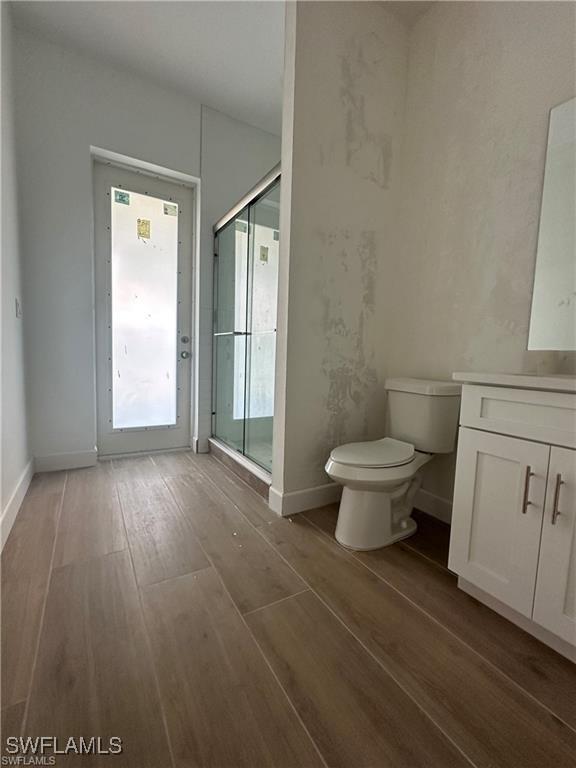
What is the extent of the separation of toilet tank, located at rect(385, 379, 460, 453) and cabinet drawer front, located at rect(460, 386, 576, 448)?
37cm

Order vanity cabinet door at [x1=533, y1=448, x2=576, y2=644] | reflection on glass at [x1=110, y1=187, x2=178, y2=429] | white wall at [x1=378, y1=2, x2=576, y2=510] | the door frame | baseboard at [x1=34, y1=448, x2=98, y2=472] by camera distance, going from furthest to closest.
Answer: reflection on glass at [x1=110, y1=187, x2=178, y2=429] → the door frame → baseboard at [x1=34, y1=448, x2=98, y2=472] → white wall at [x1=378, y1=2, x2=576, y2=510] → vanity cabinet door at [x1=533, y1=448, x2=576, y2=644]

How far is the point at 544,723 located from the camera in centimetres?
80

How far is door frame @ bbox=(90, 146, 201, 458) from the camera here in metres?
2.40

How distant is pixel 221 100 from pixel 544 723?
3.67m

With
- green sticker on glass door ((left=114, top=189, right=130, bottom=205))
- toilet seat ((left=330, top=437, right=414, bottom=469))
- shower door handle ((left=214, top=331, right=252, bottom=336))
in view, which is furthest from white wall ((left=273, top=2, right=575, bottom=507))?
green sticker on glass door ((left=114, top=189, right=130, bottom=205))

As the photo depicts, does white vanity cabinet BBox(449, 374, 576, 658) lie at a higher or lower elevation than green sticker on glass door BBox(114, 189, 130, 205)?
lower

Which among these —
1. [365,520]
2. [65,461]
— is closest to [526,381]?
[365,520]

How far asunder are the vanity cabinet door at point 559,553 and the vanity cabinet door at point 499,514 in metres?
0.02

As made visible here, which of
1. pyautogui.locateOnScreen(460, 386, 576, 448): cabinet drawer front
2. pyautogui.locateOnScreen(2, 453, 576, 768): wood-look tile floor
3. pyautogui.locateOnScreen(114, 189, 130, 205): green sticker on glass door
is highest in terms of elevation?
pyautogui.locateOnScreen(114, 189, 130, 205): green sticker on glass door

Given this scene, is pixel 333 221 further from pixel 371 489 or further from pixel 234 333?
pixel 371 489

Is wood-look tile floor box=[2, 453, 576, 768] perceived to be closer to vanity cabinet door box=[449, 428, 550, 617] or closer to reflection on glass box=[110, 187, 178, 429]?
vanity cabinet door box=[449, 428, 550, 617]

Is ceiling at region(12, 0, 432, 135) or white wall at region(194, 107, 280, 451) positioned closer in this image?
ceiling at region(12, 0, 432, 135)

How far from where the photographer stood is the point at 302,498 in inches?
71.6

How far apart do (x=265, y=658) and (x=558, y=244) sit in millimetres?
1789
